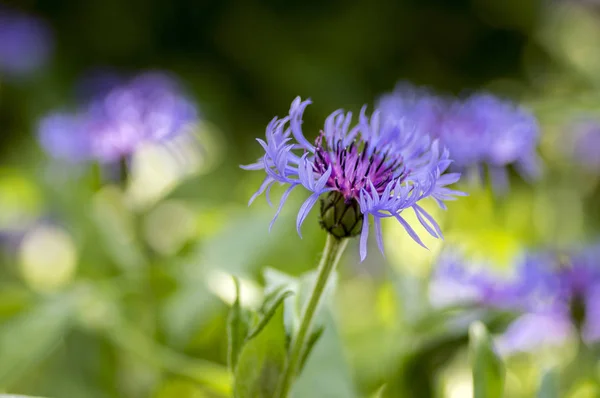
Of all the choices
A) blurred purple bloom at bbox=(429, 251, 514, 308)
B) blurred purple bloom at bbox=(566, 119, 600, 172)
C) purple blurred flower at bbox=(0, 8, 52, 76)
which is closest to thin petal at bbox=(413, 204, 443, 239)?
blurred purple bloom at bbox=(429, 251, 514, 308)

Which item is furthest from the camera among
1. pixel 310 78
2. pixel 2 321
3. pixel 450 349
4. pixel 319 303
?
pixel 310 78

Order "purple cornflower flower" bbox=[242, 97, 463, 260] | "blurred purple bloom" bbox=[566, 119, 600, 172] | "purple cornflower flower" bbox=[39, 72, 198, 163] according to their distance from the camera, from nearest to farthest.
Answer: "purple cornflower flower" bbox=[242, 97, 463, 260] < "purple cornflower flower" bbox=[39, 72, 198, 163] < "blurred purple bloom" bbox=[566, 119, 600, 172]

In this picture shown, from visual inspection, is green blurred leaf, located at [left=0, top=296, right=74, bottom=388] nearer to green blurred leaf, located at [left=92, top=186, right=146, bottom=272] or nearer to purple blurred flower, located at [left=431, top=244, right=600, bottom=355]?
green blurred leaf, located at [left=92, top=186, right=146, bottom=272]

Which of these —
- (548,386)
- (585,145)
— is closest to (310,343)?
(548,386)

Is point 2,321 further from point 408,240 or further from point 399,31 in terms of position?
point 399,31

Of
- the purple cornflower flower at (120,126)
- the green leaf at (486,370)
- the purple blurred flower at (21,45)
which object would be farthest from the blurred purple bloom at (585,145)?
the purple blurred flower at (21,45)

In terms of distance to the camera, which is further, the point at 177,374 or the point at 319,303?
the point at 177,374

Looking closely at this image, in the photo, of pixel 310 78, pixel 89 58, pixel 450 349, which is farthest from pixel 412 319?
pixel 89 58
